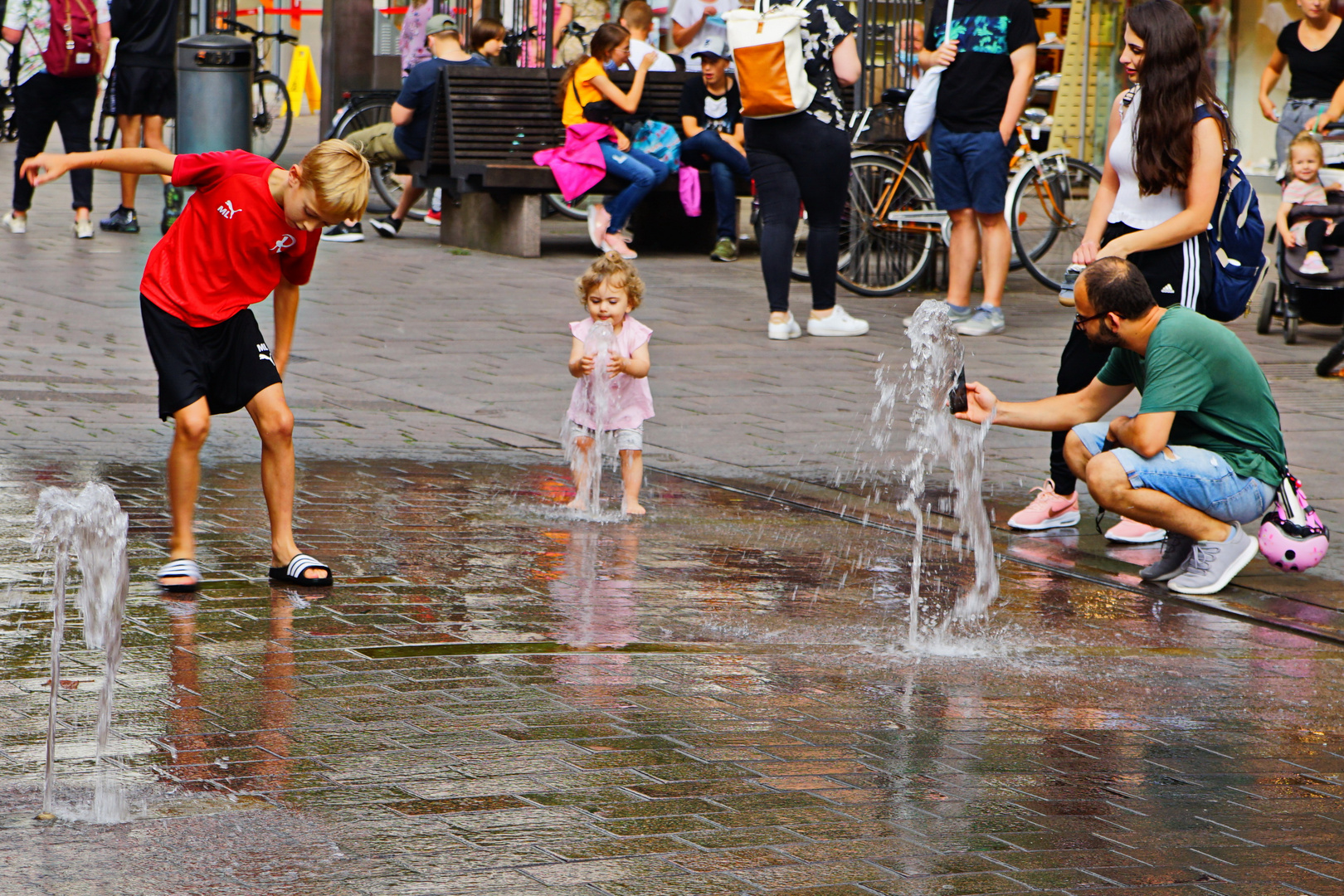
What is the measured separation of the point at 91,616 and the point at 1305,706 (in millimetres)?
2970

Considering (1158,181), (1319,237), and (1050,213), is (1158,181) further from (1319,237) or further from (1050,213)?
(1050,213)

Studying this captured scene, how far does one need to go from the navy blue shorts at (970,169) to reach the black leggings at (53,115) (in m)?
6.43

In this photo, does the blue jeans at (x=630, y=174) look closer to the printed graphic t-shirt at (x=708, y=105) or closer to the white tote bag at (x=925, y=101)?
the printed graphic t-shirt at (x=708, y=105)

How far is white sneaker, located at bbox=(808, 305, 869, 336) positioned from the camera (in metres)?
11.1

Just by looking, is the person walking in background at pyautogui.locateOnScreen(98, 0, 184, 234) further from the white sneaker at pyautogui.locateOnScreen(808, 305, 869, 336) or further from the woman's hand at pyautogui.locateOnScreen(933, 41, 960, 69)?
the woman's hand at pyautogui.locateOnScreen(933, 41, 960, 69)

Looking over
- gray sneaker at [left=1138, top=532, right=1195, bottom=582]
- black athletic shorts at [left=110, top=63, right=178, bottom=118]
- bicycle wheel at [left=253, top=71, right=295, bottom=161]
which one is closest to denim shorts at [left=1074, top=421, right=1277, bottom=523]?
gray sneaker at [left=1138, top=532, right=1195, bottom=582]

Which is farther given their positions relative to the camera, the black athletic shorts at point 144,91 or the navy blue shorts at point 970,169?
the black athletic shorts at point 144,91

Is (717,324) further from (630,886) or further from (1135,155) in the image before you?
(630,886)

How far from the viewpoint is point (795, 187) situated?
10719 millimetres

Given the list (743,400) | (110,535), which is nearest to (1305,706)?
(110,535)

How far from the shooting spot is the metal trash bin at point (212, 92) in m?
13.3

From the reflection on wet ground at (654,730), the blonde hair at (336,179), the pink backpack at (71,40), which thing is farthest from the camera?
the pink backpack at (71,40)

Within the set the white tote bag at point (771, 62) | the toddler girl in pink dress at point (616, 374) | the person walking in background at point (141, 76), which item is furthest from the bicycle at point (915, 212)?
the toddler girl in pink dress at point (616, 374)

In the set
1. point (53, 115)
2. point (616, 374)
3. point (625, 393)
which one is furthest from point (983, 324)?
point (53, 115)
